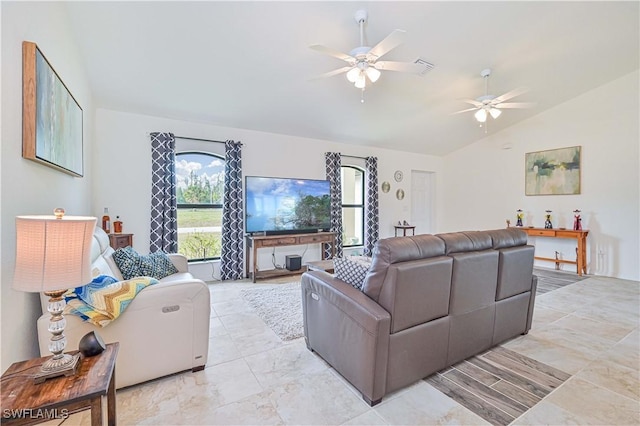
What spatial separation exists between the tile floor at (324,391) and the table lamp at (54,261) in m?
0.76

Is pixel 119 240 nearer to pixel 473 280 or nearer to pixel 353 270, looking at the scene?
pixel 353 270

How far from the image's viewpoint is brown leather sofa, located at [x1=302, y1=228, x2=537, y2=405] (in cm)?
182

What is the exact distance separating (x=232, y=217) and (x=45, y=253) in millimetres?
3694

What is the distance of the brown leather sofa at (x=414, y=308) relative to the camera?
1824 mm

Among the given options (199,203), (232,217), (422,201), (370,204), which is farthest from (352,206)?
(199,203)

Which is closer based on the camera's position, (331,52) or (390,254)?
(390,254)

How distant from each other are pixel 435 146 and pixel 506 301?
529cm

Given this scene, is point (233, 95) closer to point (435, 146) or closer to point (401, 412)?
point (401, 412)

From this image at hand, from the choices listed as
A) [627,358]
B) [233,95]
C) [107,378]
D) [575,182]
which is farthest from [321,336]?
[575,182]

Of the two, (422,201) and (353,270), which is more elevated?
(422,201)

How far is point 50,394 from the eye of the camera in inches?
43.7

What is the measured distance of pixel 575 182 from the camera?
5.53 metres

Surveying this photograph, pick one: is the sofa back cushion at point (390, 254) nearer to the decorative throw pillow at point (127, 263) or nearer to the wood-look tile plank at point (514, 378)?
the wood-look tile plank at point (514, 378)

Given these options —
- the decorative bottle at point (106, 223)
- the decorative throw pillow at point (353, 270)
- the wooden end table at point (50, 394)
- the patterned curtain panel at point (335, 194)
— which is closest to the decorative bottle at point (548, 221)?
the patterned curtain panel at point (335, 194)
